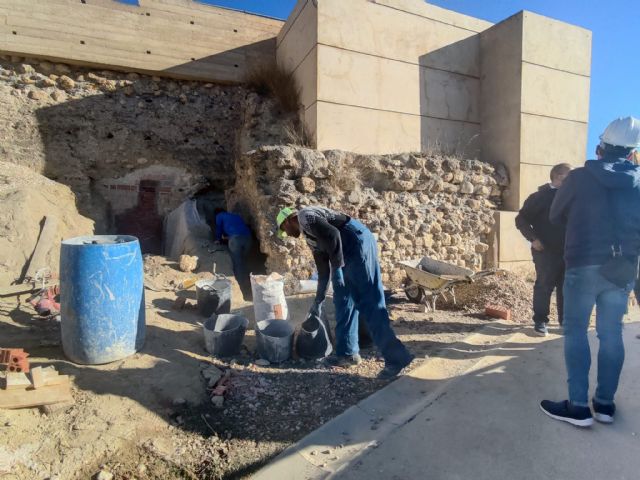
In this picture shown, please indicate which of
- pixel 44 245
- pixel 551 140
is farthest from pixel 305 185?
pixel 551 140

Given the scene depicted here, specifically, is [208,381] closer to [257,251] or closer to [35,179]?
[257,251]

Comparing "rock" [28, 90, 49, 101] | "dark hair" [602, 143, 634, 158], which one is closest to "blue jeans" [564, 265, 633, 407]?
"dark hair" [602, 143, 634, 158]

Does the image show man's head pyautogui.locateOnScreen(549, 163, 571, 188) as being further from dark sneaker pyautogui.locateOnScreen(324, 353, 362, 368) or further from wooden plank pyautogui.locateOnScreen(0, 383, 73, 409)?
wooden plank pyautogui.locateOnScreen(0, 383, 73, 409)

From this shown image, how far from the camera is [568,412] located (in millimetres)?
2238

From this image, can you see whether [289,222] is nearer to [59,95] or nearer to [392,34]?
[392,34]

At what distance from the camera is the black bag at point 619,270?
208 cm

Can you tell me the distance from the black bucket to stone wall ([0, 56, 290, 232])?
4225 millimetres

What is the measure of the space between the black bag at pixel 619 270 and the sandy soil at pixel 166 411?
1.64 metres

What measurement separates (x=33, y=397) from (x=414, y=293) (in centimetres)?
405

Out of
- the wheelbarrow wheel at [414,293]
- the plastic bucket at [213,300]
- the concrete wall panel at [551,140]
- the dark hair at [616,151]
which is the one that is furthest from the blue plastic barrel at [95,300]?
the concrete wall panel at [551,140]

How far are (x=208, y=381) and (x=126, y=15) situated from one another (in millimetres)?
7369

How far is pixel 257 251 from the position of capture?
5.98 metres

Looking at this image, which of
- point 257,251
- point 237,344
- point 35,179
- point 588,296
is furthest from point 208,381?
point 35,179

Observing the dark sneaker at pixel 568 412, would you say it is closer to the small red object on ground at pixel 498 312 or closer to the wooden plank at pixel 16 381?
the small red object on ground at pixel 498 312
